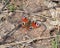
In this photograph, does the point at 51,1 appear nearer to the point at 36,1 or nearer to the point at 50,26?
the point at 36,1

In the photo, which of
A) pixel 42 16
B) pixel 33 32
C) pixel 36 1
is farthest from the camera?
pixel 36 1

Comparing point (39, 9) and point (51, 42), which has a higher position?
point (39, 9)

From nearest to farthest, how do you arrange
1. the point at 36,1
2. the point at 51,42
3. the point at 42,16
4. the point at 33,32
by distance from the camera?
1. the point at 51,42
2. the point at 33,32
3. the point at 42,16
4. the point at 36,1

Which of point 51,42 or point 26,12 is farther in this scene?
point 26,12

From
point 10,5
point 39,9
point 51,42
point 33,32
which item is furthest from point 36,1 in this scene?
point 51,42

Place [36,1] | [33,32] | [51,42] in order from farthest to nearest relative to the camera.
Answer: [36,1] → [33,32] → [51,42]

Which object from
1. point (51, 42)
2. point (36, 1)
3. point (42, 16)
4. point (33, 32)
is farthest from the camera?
point (36, 1)

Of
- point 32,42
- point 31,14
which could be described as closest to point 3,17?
point 31,14

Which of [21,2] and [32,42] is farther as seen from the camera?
[21,2]

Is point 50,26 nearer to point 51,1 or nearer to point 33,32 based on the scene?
point 33,32
